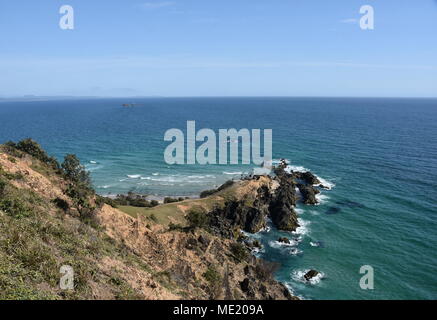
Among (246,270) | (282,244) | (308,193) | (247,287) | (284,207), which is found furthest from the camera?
(308,193)

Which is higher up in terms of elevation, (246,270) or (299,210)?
(299,210)

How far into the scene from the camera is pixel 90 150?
377 ft

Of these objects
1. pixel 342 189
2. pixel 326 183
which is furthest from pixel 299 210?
pixel 326 183

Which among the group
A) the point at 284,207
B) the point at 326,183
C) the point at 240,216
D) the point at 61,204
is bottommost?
the point at 240,216

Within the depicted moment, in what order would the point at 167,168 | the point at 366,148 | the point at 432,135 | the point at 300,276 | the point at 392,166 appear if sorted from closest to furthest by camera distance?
the point at 300,276 < the point at 392,166 < the point at 167,168 < the point at 366,148 < the point at 432,135

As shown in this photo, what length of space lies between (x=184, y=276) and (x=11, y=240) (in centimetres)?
1831

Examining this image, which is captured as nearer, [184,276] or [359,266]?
[184,276]

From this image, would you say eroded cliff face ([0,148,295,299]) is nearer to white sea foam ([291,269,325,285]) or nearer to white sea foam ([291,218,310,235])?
white sea foam ([291,269,325,285])

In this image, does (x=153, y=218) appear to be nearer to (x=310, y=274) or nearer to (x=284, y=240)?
(x=284, y=240)

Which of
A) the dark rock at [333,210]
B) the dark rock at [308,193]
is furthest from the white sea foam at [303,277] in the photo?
the dark rock at [308,193]

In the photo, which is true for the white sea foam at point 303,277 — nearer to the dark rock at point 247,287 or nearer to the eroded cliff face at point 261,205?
the dark rock at point 247,287
